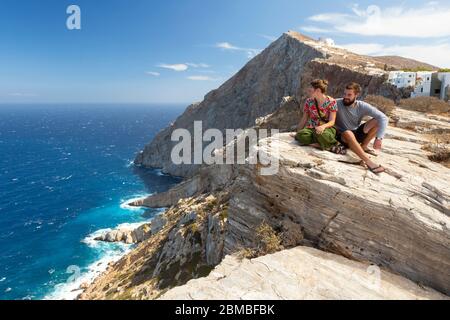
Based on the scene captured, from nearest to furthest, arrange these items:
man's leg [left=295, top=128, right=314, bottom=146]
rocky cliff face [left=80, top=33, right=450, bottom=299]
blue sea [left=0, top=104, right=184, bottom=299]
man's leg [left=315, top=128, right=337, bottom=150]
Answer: rocky cliff face [left=80, top=33, right=450, bottom=299]
man's leg [left=315, top=128, right=337, bottom=150]
man's leg [left=295, top=128, right=314, bottom=146]
blue sea [left=0, top=104, right=184, bottom=299]

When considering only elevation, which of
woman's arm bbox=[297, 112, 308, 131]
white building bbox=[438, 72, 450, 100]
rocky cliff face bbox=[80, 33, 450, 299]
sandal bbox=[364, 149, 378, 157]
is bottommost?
rocky cliff face bbox=[80, 33, 450, 299]

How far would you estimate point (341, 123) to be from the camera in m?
12.7

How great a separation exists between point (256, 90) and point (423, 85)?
7170cm

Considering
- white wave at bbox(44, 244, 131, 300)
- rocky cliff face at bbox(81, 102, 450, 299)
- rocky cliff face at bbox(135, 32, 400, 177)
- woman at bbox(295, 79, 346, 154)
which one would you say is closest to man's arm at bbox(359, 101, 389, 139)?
woman at bbox(295, 79, 346, 154)

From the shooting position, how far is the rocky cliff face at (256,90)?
249 feet

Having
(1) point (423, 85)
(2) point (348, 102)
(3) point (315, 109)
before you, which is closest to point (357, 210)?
(3) point (315, 109)

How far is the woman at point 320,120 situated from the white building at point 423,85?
96.4ft

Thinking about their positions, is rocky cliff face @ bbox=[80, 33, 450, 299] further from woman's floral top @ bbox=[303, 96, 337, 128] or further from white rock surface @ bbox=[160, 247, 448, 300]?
woman's floral top @ bbox=[303, 96, 337, 128]

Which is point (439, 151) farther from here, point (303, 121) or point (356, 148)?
point (303, 121)

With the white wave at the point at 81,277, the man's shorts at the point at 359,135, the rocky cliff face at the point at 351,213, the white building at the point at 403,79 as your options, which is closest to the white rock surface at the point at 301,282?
the rocky cliff face at the point at 351,213

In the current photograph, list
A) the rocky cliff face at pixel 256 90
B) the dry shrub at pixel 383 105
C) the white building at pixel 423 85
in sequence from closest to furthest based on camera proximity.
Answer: the dry shrub at pixel 383 105 < the white building at pixel 423 85 < the rocky cliff face at pixel 256 90

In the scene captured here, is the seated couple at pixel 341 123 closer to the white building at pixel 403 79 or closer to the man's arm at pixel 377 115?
the man's arm at pixel 377 115

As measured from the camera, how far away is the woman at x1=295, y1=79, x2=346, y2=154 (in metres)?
12.0

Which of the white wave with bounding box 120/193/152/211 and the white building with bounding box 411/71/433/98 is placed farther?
the white wave with bounding box 120/193/152/211
